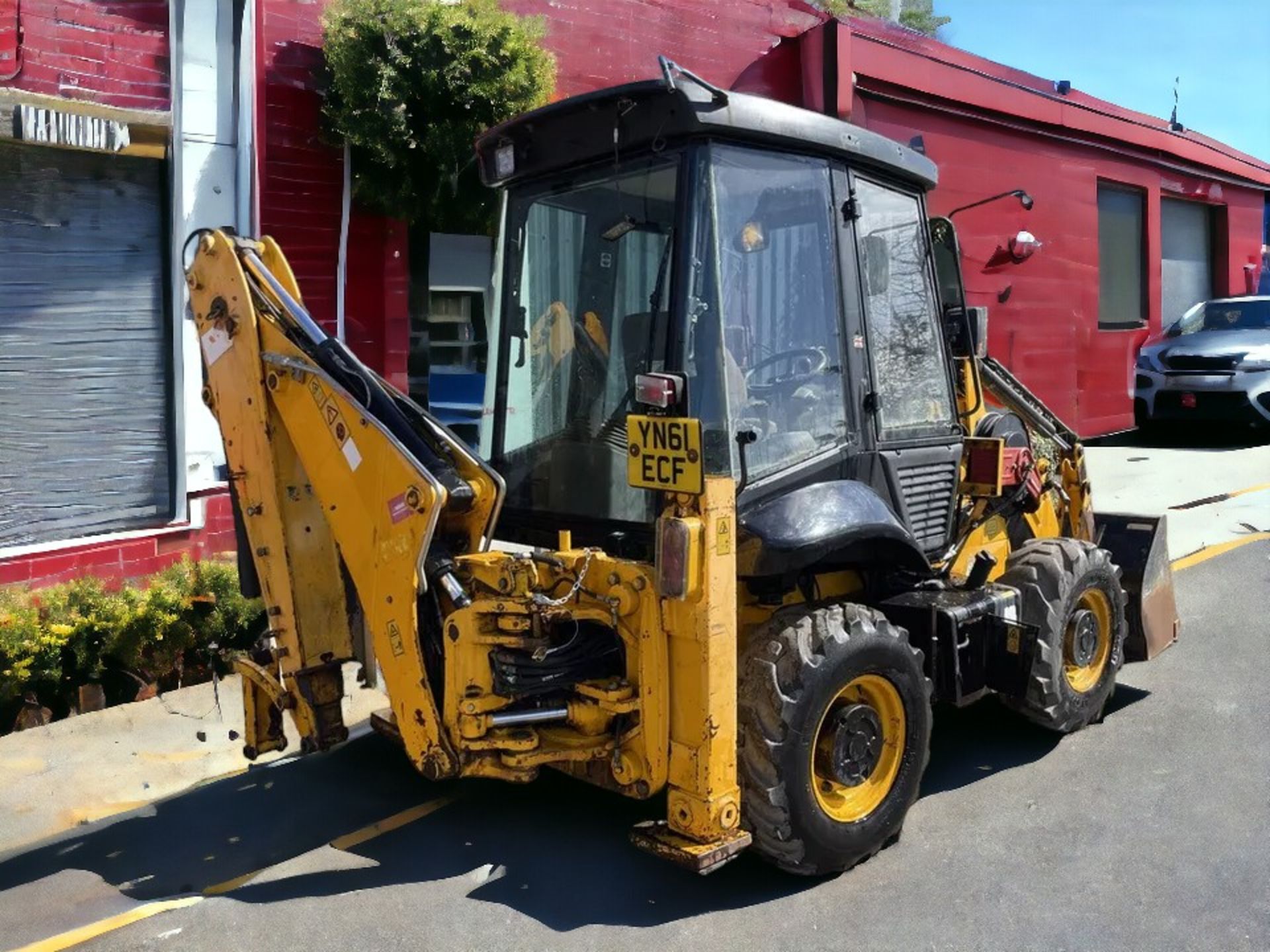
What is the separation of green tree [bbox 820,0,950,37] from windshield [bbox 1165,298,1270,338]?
203 inches

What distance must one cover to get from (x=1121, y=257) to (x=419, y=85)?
12.9 meters

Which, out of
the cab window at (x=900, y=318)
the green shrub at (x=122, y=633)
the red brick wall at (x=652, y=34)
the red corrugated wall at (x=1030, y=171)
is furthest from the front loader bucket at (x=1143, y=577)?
the red corrugated wall at (x=1030, y=171)

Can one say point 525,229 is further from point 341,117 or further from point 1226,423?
point 1226,423

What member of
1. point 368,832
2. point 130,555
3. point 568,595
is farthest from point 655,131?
point 130,555

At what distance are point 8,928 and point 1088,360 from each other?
15.6m

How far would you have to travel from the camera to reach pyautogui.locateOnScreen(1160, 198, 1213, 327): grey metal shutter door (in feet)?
64.3

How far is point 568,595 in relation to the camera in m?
3.95

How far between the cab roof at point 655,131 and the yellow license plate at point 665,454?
105cm

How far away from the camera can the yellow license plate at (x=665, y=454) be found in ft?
12.0

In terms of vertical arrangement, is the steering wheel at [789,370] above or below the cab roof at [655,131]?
below

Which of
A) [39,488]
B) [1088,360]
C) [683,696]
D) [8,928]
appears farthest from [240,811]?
[1088,360]

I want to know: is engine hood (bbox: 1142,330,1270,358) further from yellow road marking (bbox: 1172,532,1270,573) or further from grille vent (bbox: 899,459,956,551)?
grille vent (bbox: 899,459,956,551)

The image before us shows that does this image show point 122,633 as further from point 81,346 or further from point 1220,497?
point 1220,497

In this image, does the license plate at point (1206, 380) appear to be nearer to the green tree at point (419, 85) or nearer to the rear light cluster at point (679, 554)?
the green tree at point (419, 85)
